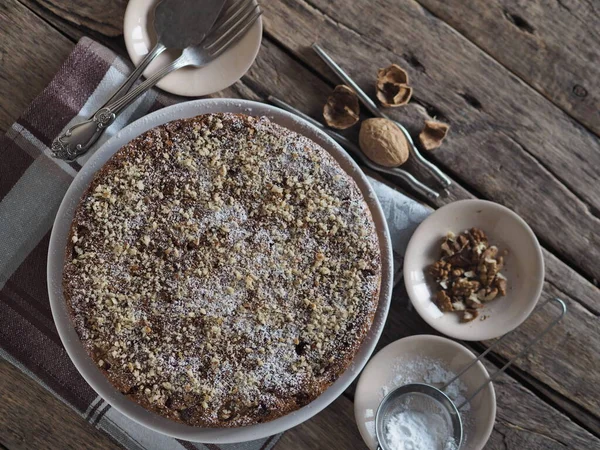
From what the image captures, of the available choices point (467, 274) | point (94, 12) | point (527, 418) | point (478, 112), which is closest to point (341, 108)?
point (478, 112)

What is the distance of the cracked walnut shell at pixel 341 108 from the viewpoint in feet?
5.22

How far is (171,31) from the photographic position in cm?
153

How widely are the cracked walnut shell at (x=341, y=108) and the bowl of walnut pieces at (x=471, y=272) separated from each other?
334 millimetres

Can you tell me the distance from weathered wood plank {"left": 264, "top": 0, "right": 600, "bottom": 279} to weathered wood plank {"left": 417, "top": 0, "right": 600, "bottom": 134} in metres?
0.03

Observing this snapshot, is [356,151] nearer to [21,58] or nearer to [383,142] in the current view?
[383,142]

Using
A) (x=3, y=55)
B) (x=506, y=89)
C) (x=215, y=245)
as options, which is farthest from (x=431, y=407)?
(x=3, y=55)

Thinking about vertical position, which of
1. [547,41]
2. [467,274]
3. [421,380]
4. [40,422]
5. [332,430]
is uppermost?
[547,41]

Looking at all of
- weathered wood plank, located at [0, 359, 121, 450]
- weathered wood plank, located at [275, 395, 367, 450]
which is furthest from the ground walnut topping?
weathered wood plank, located at [0, 359, 121, 450]

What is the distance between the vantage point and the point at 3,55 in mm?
1580

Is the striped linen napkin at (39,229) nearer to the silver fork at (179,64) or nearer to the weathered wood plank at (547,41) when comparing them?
the silver fork at (179,64)

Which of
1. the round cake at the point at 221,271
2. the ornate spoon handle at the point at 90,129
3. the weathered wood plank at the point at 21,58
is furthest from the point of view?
the weathered wood plank at the point at 21,58

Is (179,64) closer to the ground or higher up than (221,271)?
higher up

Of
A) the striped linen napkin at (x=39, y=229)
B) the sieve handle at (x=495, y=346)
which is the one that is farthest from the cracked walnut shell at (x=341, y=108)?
the sieve handle at (x=495, y=346)

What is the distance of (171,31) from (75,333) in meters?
0.79
